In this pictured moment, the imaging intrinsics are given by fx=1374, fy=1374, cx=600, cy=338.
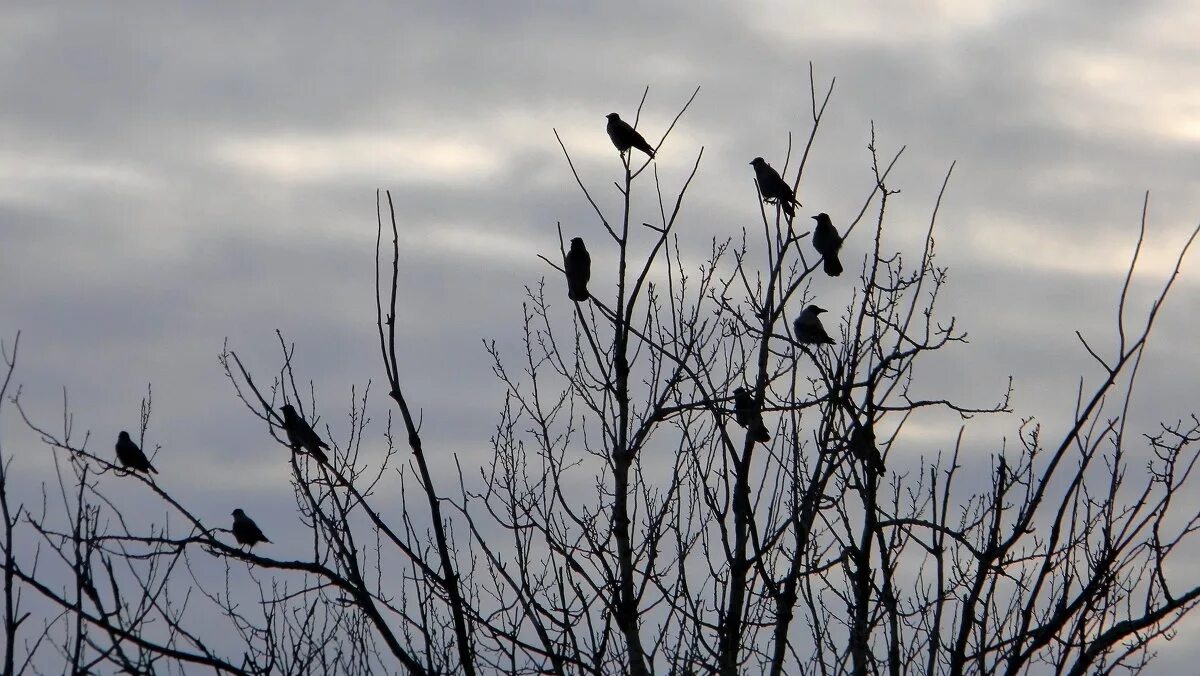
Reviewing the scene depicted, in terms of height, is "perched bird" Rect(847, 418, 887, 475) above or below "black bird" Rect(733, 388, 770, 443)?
below

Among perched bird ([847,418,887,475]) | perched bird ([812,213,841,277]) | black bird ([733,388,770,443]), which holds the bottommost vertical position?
perched bird ([847,418,887,475])

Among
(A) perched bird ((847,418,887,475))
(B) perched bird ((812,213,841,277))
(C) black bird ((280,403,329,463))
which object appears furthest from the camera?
(B) perched bird ((812,213,841,277))

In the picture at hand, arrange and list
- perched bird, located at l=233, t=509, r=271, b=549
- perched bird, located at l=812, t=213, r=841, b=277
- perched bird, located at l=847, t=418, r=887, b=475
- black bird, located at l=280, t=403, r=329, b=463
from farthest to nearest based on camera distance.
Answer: perched bird, located at l=233, t=509, r=271, b=549 < perched bird, located at l=812, t=213, r=841, b=277 < perched bird, located at l=847, t=418, r=887, b=475 < black bird, located at l=280, t=403, r=329, b=463

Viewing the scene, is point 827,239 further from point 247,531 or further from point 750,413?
point 750,413

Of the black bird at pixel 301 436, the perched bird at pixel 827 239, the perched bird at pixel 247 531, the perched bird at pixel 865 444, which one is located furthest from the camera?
the perched bird at pixel 247 531

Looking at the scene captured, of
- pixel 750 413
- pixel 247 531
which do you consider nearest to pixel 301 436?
pixel 750 413

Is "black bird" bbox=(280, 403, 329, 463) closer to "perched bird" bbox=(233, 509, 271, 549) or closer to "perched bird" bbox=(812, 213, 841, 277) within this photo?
"perched bird" bbox=(812, 213, 841, 277)

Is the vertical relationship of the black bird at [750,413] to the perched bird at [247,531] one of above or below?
below

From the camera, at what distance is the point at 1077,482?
A: 13.0ft

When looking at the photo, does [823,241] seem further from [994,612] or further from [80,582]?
[80,582]

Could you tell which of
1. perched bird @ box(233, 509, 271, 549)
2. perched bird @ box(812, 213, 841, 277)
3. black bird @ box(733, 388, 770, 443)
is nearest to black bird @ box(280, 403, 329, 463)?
black bird @ box(733, 388, 770, 443)

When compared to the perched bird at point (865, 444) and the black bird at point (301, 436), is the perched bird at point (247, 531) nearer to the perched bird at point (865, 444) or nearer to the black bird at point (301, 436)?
the black bird at point (301, 436)

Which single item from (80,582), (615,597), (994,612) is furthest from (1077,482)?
(80,582)

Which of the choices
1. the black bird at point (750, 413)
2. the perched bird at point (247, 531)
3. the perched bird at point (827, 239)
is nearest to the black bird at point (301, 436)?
A: the black bird at point (750, 413)
